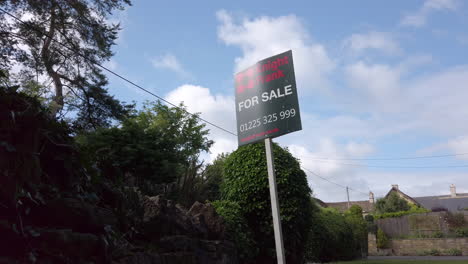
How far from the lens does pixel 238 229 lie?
287 inches

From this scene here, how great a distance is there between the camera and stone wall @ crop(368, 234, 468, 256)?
78.3 ft

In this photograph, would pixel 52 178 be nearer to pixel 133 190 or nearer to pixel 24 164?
pixel 24 164

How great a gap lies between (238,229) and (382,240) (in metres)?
23.3

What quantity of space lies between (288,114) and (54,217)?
4.30m

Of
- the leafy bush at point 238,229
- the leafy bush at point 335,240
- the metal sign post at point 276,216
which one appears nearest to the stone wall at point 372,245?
the leafy bush at point 335,240

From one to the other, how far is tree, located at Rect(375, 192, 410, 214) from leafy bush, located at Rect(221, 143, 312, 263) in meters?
39.4

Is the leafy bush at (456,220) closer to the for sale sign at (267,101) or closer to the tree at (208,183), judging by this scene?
the tree at (208,183)

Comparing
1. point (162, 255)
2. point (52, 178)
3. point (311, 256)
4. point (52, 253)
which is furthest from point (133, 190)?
point (311, 256)

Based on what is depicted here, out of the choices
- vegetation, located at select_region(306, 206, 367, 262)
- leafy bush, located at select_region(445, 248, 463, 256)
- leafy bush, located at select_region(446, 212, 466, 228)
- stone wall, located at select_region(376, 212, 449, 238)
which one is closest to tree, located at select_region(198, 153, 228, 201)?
vegetation, located at select_region(306, 206, 367, 262)

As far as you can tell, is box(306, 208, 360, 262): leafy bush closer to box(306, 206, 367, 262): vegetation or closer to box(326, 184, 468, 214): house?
box(306, 206, 367, 262): vegetation

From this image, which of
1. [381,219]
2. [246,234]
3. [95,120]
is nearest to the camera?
[246,234]

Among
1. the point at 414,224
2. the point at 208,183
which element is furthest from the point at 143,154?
the point at 414,224

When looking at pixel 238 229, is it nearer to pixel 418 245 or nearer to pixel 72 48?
pixel 72 48

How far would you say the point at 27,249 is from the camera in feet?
9.77
